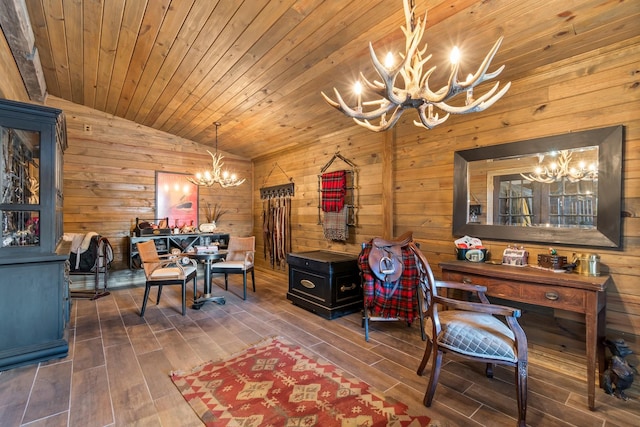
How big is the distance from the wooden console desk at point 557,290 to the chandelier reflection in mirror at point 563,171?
0.78 m

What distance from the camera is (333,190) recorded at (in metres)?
4.46

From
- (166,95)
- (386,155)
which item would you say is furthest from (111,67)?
(386,155)

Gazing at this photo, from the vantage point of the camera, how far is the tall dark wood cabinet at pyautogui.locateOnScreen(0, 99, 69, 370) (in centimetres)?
245

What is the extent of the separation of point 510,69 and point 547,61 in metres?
0.25

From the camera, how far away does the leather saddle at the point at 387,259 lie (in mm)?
3012

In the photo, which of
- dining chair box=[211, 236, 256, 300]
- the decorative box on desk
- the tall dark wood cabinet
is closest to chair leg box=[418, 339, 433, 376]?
the decorative box on desk

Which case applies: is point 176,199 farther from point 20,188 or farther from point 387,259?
point 387,259

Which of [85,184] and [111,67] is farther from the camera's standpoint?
[85,184]

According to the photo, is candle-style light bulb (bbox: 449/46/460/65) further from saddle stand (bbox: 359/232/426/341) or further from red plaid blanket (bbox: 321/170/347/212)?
red plaid blanket (bbox: 321/170/347/212)

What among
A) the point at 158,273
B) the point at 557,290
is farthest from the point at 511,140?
the point at 158,273

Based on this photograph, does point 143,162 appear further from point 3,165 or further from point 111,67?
point 3,165

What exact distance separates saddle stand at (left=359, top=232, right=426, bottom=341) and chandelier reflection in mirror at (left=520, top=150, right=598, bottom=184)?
3.99ft

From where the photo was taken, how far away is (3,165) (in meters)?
2.46

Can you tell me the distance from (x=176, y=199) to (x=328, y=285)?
378cm
